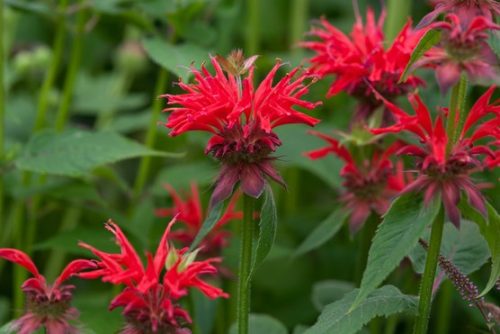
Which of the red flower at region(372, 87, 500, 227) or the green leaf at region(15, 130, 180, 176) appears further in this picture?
the green leaf at region(15, 130, 180, 176)

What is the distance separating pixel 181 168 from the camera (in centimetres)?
175

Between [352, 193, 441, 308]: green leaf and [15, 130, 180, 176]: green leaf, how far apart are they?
44 cm

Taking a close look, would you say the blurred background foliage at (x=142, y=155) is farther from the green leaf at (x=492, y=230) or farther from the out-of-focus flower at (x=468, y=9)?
the out-of-focus flower at (x=468, y=9)

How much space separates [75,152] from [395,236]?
614 millimetres

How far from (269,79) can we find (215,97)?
0.21ft

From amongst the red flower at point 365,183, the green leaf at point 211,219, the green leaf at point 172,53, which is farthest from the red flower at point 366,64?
the green leaf at point 211,219

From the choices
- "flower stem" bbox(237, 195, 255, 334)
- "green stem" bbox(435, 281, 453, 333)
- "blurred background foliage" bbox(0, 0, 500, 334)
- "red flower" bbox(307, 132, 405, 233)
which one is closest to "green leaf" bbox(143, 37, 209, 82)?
"blurred background foliage" bbox(0, 0, 500, 334)

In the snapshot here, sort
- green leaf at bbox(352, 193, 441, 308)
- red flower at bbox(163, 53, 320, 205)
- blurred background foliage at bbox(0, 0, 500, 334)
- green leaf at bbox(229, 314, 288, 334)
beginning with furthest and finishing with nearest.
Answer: blurred background foliage at bbox(0, 0, 500, 334)
green leaf at bbox(229, 314, 288, 334)
red flower at bbox(163, 53, 320, 205)
green leaf at bbox(352, 193, 441, 308)

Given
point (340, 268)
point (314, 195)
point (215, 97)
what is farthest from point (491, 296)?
point (215, 97)

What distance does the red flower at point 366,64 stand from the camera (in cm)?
116

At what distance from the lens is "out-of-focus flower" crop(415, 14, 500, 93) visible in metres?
0.88

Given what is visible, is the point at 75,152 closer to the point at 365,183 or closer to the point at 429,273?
the point at 365,183

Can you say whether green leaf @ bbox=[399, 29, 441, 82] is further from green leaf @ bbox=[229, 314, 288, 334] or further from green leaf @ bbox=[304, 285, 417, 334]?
green leaf @ bbox=[229, 314, 288, 334]

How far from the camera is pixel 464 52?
903mm
